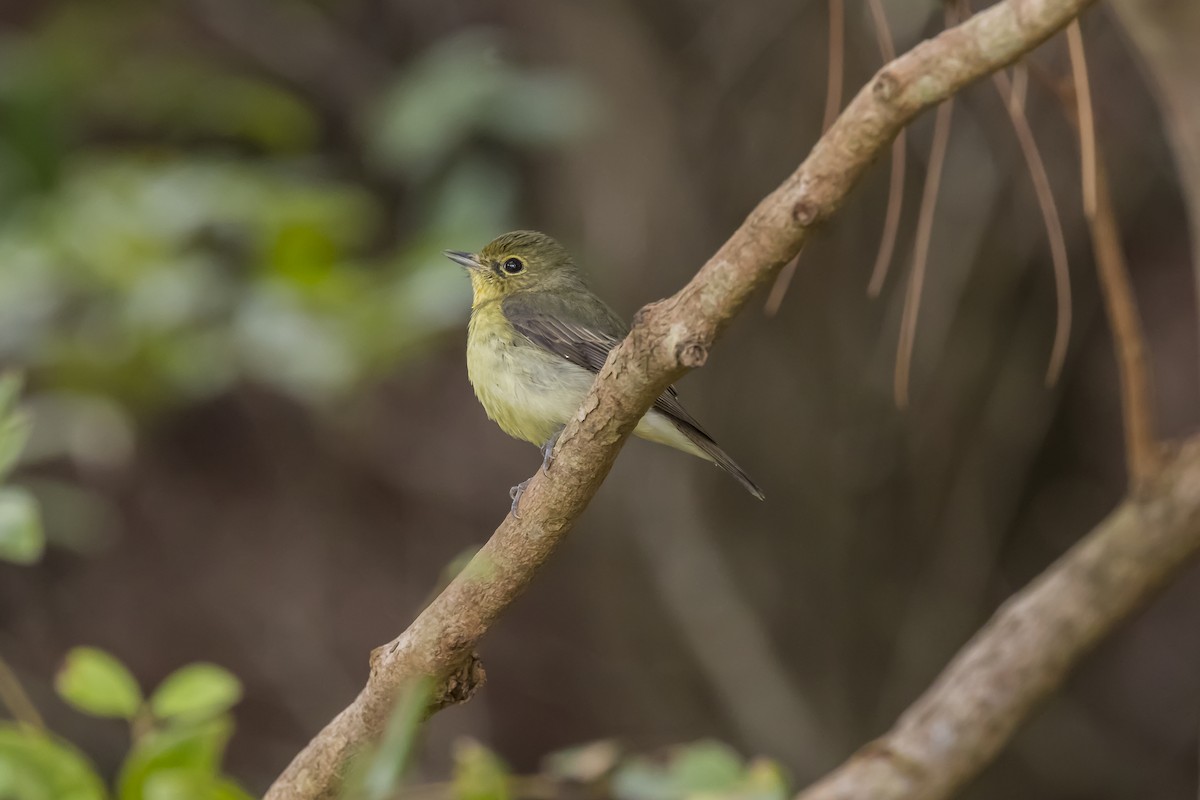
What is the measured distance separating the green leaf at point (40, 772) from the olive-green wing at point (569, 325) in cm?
159

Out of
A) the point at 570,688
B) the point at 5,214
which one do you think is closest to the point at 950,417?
the point at 570,688

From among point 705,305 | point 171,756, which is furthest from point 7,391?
point 705,305

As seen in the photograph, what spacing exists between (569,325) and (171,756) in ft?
5.33

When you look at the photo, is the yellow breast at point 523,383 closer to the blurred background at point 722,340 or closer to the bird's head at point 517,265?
the bird's head at point 517,265

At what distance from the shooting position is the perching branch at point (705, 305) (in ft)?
5.24

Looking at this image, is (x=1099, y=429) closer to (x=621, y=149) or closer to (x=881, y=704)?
(x=881, y=704)

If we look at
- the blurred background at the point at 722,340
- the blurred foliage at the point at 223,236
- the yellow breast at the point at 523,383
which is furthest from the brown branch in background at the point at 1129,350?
the blurred foliage at the point at 223,236

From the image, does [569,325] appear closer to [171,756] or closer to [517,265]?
[517,265]

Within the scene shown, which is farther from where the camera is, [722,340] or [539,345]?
[722,340]

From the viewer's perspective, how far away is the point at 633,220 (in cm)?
537

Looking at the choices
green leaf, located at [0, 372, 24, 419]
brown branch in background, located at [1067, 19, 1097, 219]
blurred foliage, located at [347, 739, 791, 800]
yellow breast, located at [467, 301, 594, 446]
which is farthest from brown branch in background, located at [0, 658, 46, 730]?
brown branch in background, located at [1067, 19, 1097, 219]

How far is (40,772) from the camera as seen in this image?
185 cm

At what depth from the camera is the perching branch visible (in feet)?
5.24

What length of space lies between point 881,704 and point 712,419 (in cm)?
138
